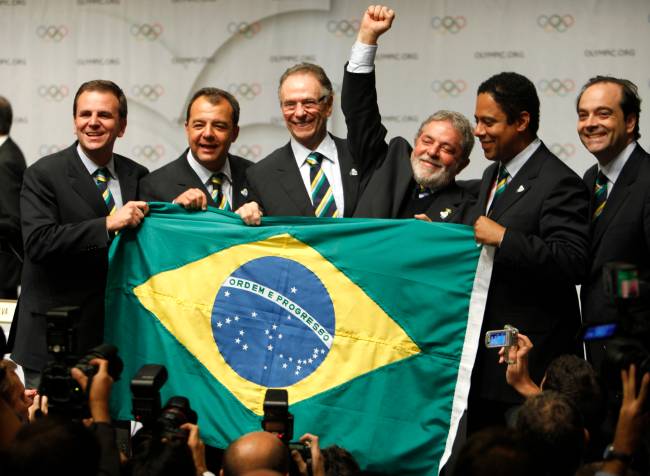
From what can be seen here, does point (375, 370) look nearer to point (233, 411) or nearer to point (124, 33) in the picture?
point (233, 411)

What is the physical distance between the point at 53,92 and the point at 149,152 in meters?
0.94

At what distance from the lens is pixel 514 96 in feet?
14.4

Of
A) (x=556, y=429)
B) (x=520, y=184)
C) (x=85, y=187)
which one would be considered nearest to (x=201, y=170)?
(x=85, y=187)

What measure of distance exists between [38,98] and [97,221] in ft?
13.1

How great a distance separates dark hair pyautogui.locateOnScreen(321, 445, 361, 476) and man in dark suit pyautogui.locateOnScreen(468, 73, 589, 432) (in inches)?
32.4

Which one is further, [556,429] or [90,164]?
[90,164]

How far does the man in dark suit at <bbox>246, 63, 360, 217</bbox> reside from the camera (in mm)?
4941

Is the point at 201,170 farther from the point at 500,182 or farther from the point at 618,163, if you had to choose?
the point at 618,163

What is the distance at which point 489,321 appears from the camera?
4.30 meters

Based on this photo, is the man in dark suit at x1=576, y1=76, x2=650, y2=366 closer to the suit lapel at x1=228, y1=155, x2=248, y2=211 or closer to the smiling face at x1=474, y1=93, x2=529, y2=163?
the smiling face at x1=474, y1=93, x2=529, y2=163

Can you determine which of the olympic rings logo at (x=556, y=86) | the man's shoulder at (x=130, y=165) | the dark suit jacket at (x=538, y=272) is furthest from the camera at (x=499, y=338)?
the olympic rings logo at (x=556, y=86)

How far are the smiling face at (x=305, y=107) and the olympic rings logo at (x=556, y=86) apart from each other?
2735 millimetres

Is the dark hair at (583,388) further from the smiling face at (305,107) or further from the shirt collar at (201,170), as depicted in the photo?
the shirt collar at (201,170)

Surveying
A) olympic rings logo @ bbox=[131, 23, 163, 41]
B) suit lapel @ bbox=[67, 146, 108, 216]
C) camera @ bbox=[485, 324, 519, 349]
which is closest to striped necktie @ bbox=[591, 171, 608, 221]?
camera @ bbox=[485, 324, 519, 349]
